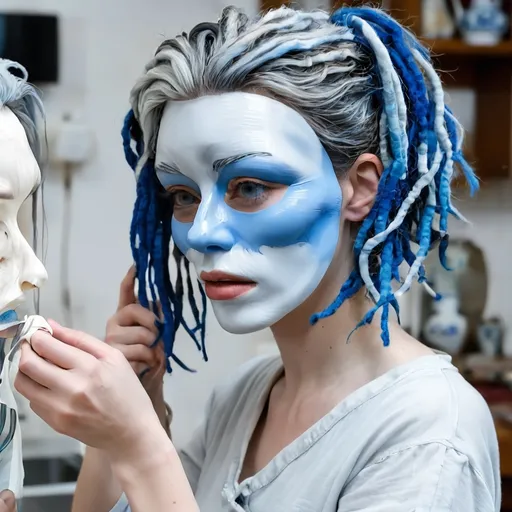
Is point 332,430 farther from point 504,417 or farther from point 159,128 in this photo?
point 504,417

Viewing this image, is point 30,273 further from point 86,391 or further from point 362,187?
point 362,187

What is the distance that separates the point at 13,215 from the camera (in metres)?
0.77

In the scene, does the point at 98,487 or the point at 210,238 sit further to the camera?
the point at 98,487

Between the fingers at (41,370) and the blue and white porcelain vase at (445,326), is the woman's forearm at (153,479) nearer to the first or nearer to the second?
the fingers at (41,370)

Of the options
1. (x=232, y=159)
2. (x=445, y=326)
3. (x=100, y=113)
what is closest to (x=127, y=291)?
(x=232, y=159)

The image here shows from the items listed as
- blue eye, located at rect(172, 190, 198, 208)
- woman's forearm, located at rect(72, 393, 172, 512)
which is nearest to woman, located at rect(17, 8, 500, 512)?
blue eye, located at rect(172, 190, 198, 208)

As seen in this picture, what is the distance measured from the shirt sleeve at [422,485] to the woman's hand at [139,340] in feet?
1.11

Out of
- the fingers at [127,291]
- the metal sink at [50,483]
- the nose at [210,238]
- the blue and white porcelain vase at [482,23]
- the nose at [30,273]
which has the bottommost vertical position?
the metal sink at [50,483]

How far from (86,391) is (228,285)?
0.65 ft

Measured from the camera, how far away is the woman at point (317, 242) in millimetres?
772

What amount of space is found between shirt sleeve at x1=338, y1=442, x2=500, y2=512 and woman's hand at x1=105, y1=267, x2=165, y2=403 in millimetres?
337

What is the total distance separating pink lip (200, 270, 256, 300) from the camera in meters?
0.84

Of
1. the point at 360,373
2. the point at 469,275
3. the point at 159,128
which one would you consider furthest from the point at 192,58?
the point at 469,275

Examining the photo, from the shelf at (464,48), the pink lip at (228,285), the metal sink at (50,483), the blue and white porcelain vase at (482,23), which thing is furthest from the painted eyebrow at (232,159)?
the blue and white porcelain vase at (482,23)
